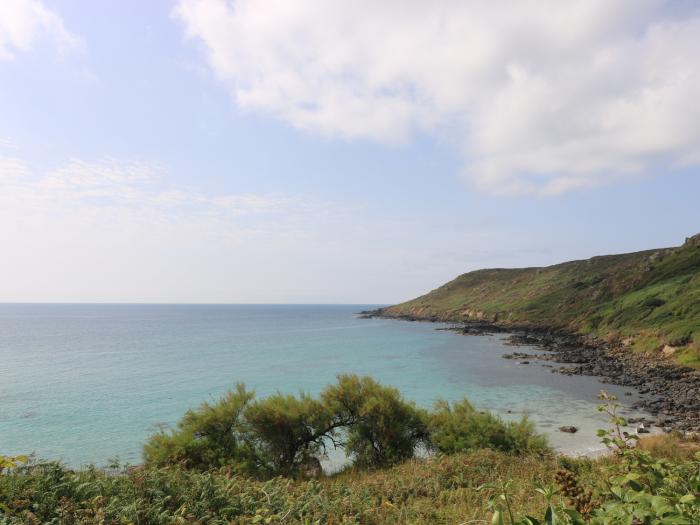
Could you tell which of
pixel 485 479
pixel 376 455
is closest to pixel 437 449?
pixel 376 455

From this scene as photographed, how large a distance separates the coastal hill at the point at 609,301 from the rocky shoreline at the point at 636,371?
10.3 feet

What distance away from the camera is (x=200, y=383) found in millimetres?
48125

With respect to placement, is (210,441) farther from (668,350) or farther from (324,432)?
(668,350)

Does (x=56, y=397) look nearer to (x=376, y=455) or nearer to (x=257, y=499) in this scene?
(x=376, y=455)

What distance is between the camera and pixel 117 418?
111 ft

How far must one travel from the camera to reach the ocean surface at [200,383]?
30016 mm

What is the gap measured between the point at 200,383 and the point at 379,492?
1675 inches

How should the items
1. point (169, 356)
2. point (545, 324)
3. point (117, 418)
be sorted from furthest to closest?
point (545, 324) → point (169, 356) → point (117, 418)

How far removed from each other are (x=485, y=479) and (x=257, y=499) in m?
7.11

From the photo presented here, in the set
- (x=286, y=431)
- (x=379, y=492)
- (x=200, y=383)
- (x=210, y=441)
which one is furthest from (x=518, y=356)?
(x=379, y=492)

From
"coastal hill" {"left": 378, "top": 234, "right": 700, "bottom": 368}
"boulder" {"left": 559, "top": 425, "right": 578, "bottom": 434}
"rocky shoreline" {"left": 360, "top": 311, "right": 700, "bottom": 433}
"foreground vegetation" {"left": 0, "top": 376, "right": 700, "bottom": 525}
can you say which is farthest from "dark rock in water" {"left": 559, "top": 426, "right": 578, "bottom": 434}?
"coastal hill" {"left": 378, "top": 234, "right": 700, "bottom": 368}

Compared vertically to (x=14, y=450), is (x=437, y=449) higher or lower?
higher

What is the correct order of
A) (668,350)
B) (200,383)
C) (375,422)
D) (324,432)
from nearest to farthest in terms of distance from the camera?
(375,422) < (324,432) < (200,383) < (668,350)

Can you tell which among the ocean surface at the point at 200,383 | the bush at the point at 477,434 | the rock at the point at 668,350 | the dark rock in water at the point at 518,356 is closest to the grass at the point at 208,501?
the bush at the point at 477,434
